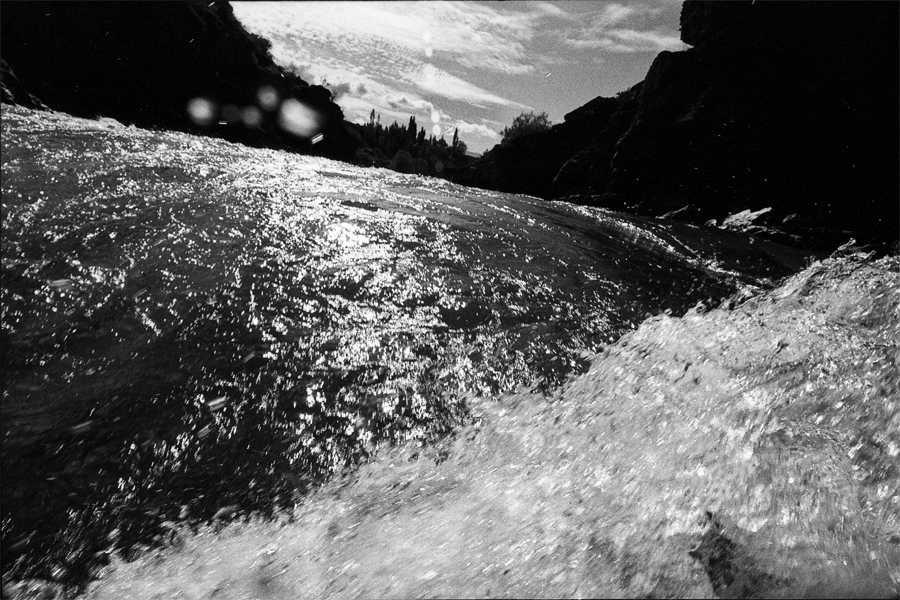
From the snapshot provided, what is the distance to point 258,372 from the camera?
2.57m

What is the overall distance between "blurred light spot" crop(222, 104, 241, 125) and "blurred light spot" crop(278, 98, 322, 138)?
668 cm

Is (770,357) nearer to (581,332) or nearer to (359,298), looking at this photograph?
(581,332)

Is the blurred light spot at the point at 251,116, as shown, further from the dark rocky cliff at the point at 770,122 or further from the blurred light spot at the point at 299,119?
the dark rocky cliff at the point at 770,122

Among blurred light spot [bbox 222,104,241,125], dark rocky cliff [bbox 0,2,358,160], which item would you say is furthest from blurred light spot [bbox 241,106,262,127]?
blurred light spot [bbox 222,104,241,125]

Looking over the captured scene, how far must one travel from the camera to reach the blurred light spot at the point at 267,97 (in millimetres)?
41547

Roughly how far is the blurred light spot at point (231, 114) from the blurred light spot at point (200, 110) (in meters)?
1.21

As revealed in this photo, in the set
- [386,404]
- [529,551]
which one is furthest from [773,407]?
[386,404]

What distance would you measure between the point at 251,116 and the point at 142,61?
892 centimetres

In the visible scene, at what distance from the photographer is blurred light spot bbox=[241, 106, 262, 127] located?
39594 millimetres

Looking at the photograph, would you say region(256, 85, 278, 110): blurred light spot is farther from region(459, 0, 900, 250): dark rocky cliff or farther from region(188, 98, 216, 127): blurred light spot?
region(459, 0, 900, 250): dark rocky cliff

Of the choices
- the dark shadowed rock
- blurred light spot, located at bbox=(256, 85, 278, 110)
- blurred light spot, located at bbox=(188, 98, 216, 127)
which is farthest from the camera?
blurred light spot, located at bbox=(256, 85, 278, 110)

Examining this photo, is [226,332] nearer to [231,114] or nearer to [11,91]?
[11,91]

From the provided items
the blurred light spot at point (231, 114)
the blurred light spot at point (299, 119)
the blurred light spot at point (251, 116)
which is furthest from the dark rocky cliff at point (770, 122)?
the blurred light spot at point (299, 119)

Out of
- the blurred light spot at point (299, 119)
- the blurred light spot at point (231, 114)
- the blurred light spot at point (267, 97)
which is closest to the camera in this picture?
the blurred light spot at point (231, 114)
